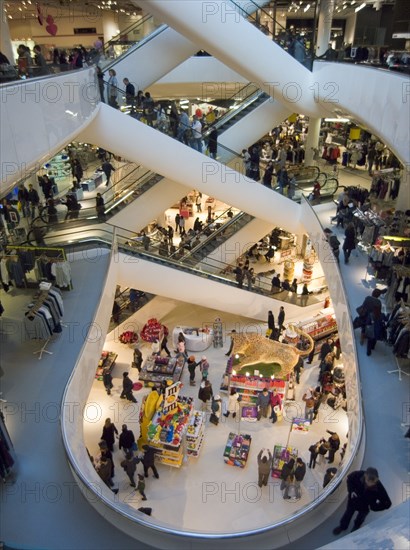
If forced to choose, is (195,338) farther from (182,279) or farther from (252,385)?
(252,385)

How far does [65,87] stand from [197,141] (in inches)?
174

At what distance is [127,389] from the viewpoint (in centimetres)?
1130

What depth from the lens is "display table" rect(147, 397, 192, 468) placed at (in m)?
9.33

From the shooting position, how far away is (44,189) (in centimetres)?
1497

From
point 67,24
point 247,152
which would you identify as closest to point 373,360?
point 247,152

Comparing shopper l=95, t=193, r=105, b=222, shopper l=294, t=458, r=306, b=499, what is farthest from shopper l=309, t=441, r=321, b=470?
shopper l=95, t=193, r=105, b=222

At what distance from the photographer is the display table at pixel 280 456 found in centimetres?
924

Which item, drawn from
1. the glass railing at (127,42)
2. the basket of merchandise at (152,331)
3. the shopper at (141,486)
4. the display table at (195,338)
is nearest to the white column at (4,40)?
the glass railing at (127,42)

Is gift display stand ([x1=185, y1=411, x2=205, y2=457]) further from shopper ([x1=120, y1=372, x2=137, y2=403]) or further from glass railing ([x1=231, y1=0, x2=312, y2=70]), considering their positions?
glass railing ([x1=231, y1=0, x2=312, y2=70])

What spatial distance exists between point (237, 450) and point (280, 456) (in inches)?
38.8

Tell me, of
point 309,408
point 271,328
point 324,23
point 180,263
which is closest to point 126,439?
point 309,408

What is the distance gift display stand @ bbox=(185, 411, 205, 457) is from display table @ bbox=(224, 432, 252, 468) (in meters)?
0.64

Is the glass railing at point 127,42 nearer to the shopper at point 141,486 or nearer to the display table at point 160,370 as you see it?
the display table at point 160,370

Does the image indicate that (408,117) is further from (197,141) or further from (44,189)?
(44,189)
